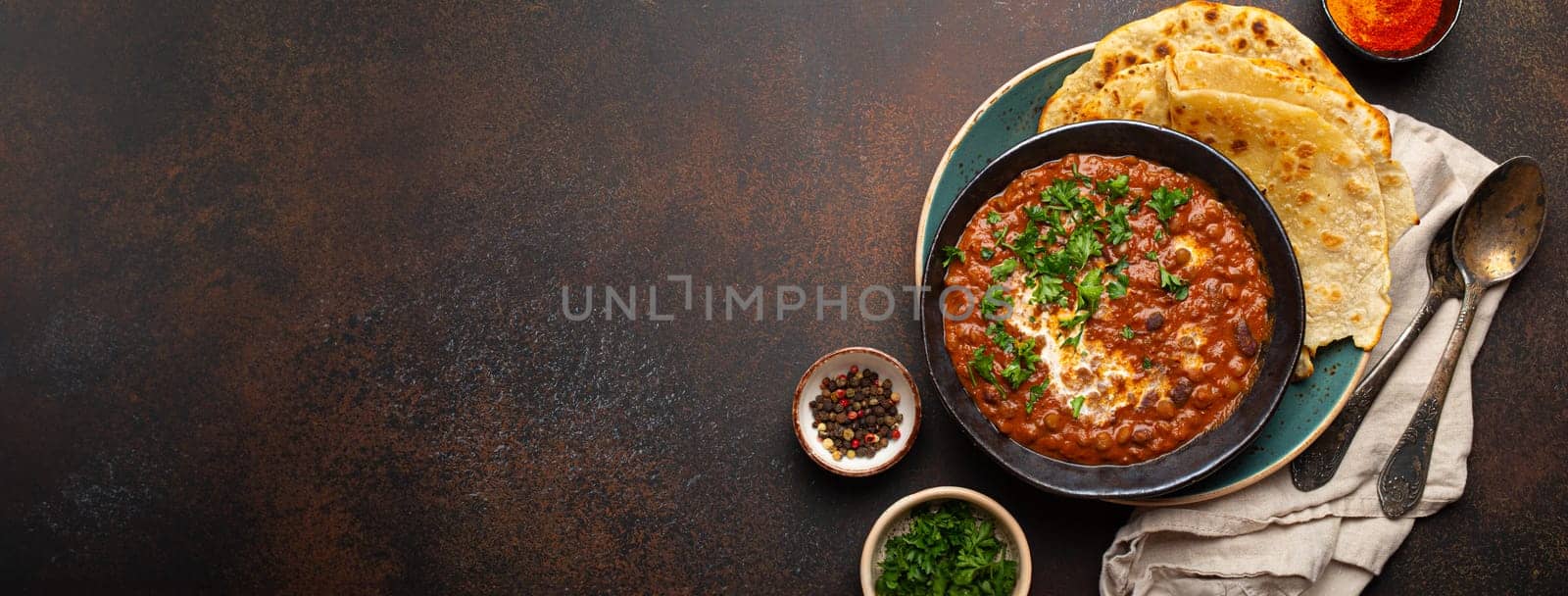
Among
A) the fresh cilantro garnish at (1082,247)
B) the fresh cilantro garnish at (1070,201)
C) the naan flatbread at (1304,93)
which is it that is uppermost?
the naan flatbread at (1304,93)

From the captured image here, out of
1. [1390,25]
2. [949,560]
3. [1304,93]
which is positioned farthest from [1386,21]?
[949,560]

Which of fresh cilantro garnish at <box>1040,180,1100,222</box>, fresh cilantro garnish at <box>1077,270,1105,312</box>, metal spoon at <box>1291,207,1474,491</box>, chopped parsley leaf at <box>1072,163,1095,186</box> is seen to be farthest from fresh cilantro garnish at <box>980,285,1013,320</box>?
metal spoon at <box>1291,207,1474,491</box>

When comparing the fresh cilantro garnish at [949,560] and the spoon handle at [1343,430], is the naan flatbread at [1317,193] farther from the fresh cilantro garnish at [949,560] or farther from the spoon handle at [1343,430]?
the fresh cilantro garnish at [949,560]

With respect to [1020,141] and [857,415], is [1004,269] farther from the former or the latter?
[857,415]

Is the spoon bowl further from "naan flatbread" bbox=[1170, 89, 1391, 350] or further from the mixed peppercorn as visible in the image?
the mixed peppercorn

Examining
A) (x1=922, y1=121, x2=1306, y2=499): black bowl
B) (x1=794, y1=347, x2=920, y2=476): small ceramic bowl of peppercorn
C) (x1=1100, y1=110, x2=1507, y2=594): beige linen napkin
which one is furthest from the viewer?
(x1=794, y1=347, x2=920, y2=476): small ceramic bowl of peppercorn

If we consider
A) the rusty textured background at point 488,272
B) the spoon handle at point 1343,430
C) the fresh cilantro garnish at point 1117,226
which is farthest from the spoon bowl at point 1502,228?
the fresh cilantro garnish at point 1117,226
